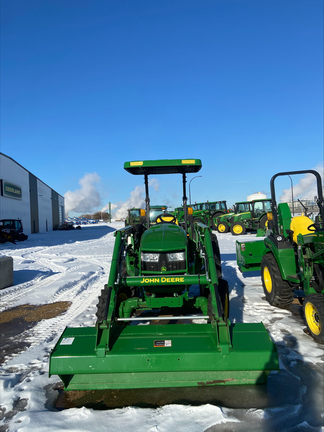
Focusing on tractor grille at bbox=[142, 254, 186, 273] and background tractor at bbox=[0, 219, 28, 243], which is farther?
background tractor at bbox=[0, 219, 28, 243]

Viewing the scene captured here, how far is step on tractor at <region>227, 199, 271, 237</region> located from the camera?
754 inches

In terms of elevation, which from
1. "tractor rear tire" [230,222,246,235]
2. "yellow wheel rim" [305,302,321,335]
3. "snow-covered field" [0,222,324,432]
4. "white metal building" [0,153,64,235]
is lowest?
"snow-covered field" [0,222,324,432]

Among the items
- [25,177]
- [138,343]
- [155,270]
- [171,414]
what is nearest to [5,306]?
[155,270]

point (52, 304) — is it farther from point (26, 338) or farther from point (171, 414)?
point (171, 414)

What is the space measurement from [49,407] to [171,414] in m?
1.06

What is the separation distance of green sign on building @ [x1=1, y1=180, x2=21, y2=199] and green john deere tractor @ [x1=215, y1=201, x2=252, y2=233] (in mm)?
19592

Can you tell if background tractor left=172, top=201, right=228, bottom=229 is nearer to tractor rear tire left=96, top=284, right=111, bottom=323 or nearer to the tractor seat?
the tractor seat

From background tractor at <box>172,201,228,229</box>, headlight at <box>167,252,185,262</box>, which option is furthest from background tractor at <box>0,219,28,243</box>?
headlight at <box>167,252,185,262</box>

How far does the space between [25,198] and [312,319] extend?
35586 millimetres

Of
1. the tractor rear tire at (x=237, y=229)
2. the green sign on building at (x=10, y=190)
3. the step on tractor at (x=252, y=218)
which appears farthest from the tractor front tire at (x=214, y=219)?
the green sign on building at (x=10, y=190)

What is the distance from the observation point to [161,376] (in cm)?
282

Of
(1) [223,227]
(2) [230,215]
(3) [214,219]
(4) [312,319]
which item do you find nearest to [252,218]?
(2) [230,215]

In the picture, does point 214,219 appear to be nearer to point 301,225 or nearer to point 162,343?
point 301,225

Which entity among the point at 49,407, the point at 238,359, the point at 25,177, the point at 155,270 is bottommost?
the point at 49,407
